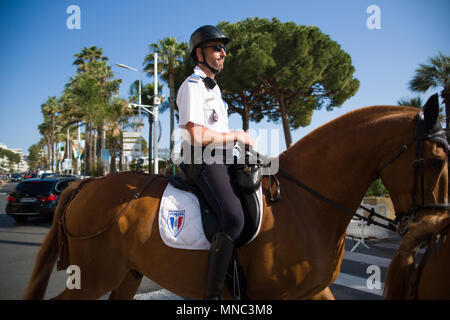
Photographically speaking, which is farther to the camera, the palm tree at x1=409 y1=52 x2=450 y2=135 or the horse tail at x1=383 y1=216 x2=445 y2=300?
the palm tree at x1=409 y1=52 x2=450 y2=135

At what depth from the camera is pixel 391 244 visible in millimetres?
7781

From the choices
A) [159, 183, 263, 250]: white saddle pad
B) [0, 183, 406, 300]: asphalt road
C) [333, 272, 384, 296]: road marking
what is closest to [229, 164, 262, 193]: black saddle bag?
[159, 183, 263, 250]: white saddle pad

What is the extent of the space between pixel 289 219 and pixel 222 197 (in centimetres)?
53

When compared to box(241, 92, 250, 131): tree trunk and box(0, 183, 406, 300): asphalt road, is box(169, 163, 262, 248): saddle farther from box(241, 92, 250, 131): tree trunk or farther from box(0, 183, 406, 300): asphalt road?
box(241, 92, 250, 131): tree trunk

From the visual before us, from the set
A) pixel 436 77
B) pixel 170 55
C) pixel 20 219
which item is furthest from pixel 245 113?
pixel 20 219

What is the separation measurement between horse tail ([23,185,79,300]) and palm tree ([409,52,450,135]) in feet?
52.1

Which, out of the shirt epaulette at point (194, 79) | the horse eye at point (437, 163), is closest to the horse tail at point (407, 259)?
the horse eye at point (437, 163)

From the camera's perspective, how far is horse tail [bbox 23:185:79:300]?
250 cm

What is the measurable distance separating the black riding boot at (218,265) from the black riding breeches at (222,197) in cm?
6

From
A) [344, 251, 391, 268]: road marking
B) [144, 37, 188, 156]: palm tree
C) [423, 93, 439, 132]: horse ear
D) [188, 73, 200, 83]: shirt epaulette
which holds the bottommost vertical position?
[344, 251, 391, 268]: road marking

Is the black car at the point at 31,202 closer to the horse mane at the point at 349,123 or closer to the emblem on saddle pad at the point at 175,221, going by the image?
the emblem on saddle pad at the point at 175,221
